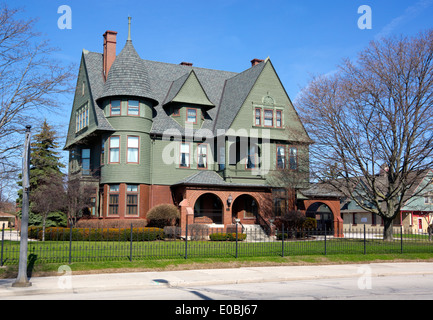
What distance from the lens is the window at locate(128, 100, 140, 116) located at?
33031mm

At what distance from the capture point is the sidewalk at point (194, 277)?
43.6 ft

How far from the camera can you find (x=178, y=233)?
28.9 meters

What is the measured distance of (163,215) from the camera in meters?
30.8

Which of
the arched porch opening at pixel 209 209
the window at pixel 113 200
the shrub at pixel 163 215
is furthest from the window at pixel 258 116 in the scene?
the window at pixel 113 200

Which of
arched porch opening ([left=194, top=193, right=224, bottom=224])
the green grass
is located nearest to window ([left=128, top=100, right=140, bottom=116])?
arched porch opening ([left=194, top=193, right=224, bottom=224])

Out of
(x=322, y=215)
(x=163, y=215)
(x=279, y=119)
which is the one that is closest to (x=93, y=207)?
(x=163, y=215)

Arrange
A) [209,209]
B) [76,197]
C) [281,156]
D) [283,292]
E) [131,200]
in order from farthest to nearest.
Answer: [281,156], [209,209], [131,200], [76,197], [283,292]

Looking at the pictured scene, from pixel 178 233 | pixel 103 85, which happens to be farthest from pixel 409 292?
pixel 103 85

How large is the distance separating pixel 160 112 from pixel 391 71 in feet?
56.3

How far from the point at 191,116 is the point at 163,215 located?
8.91 m

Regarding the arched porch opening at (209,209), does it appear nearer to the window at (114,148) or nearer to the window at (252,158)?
the window at (252,158)

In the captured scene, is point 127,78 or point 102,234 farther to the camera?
point 127,78

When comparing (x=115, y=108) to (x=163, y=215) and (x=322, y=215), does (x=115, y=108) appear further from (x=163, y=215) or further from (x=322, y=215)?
(x=322, y=215)

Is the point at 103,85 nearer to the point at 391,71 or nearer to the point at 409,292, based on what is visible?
the point at 391,71
